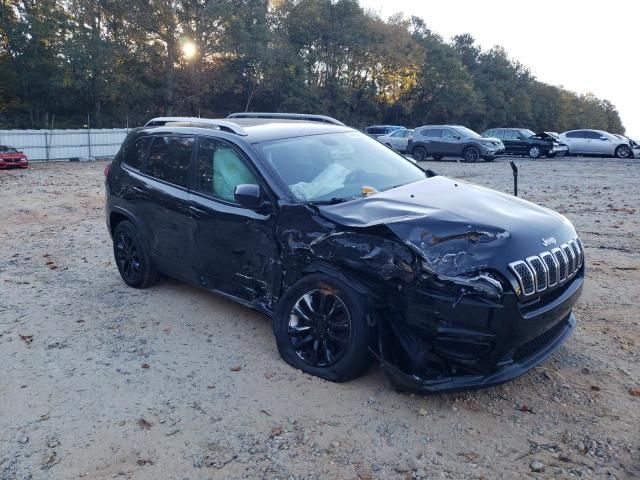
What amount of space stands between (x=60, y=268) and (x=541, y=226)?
5587 millimetres

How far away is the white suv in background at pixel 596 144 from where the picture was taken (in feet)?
82.3

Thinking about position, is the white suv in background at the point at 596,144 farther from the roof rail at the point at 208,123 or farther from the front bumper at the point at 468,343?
the front bumper at the point at 468,343

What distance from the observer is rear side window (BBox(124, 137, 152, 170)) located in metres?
5.64

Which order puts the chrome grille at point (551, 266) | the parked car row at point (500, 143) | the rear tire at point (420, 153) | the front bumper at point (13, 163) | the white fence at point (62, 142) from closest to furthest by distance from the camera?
the chrome grille at point (551, 266) → the front bumper at point (13, 163) → the white fence at point (62, 142) → the parked car row at point (500, 143) → the rear tire at point (420, 153)

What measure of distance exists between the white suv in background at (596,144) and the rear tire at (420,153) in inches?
294

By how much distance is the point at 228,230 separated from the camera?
444cm

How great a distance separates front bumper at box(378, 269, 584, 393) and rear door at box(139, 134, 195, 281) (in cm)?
232

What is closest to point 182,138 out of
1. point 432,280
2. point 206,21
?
point 432,280

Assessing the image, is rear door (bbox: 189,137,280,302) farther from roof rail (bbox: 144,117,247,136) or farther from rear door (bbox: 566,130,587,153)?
rear door (bbox: 566,130,587,153)

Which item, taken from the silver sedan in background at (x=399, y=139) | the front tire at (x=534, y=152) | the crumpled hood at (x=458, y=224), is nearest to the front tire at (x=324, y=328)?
the crumpled hood at (x=458, y=224)

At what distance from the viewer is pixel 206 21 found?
3256 centimetres

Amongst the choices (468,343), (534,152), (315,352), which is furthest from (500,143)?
(468,343)

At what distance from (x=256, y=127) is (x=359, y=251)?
1.87 metres

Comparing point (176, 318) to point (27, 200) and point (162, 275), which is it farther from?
point (27, 200)
